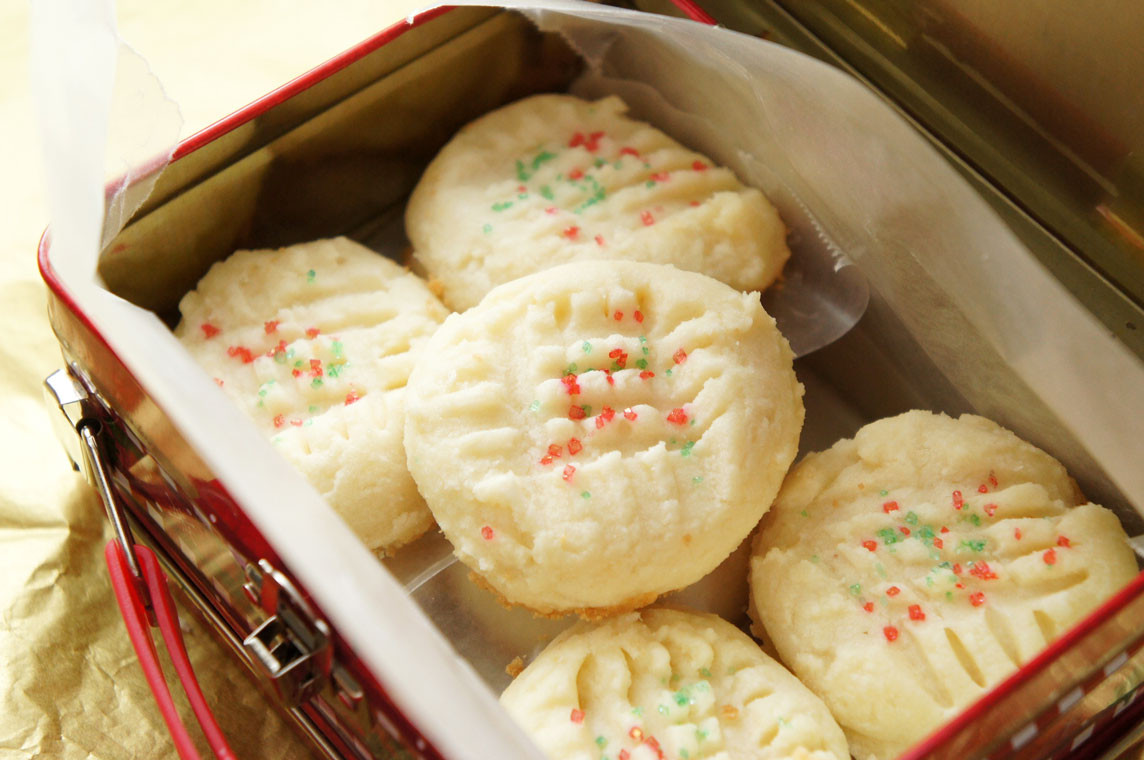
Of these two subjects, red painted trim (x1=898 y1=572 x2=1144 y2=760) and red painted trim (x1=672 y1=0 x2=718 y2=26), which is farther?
red painted trim (x1=672 y1=0 x2=718 y2=26)

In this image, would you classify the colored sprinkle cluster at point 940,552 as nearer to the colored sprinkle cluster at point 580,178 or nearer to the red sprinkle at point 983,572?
the red sprinkle at point 983,572

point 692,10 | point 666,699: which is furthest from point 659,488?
point 692,10

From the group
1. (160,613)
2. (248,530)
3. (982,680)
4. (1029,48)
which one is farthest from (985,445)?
(160,613)

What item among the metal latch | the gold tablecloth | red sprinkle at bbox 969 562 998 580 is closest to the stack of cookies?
red sprinkle at bbox 969 562 998 580

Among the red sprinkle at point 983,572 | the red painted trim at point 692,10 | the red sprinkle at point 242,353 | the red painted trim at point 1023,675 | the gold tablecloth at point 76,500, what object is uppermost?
the red painted trim at point 692,10

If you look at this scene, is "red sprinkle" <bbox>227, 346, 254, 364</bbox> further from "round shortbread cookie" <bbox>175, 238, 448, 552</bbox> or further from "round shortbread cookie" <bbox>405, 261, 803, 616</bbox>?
"round shortbread cookie" <bbox>405, 261, 803, 616</bbox>

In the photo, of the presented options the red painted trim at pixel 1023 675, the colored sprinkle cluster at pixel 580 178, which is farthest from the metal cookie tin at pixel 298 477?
the colored sprinkle cluster at pixel 580 178

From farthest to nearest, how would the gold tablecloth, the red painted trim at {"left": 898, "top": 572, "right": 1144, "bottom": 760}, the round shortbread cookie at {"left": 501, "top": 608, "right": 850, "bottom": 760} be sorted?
the gold tablecloth → the round shortbread cookie at {"left": 501, "top": 608, "right": 850, "bottom": 760} → the red painted trim at {"left": 898, "top": 572, "right": 1144, "bottom": 760}
